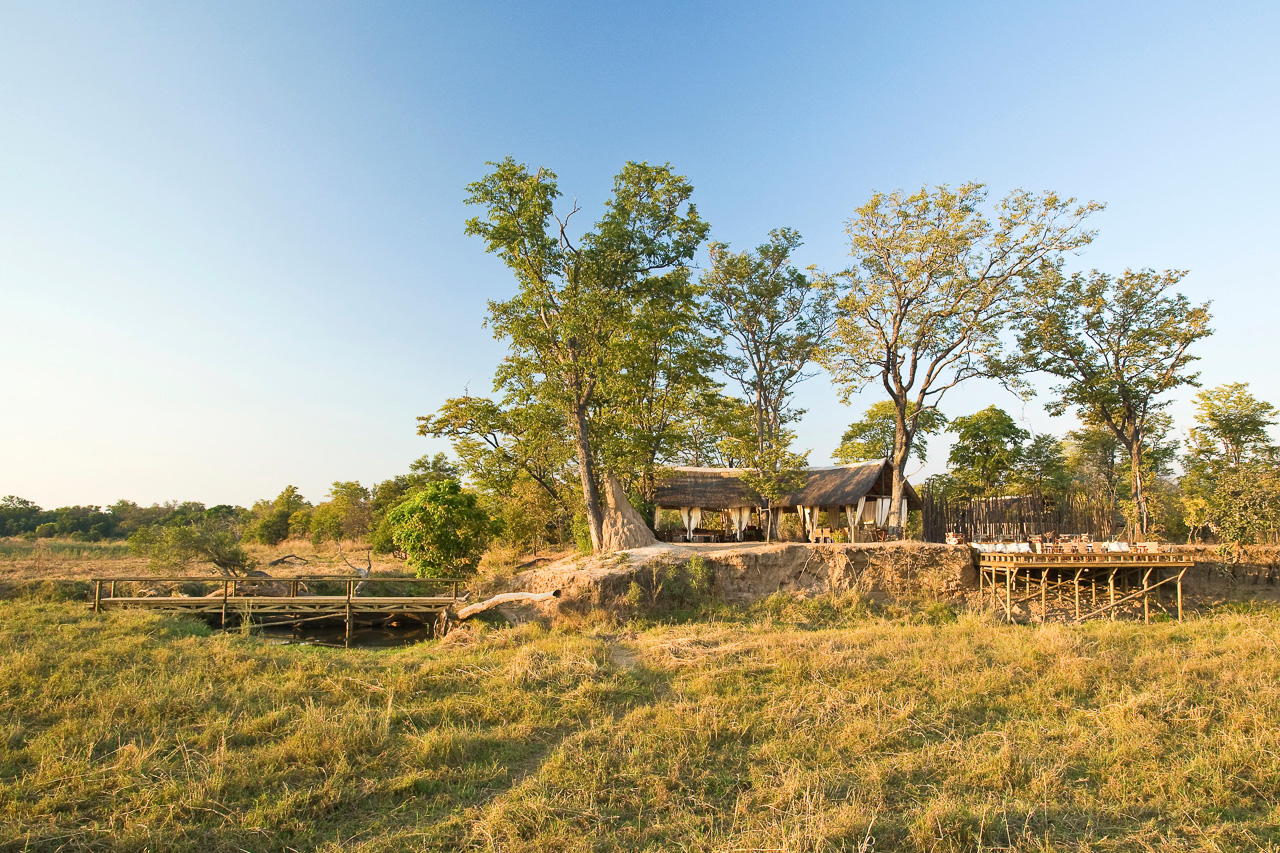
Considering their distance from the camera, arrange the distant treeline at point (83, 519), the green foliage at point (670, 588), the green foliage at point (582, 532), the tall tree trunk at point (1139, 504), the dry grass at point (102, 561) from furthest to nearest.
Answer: the distant treeline at point (83, 519) < the tall tree trunk at point (1139, 504) < the dry grass at point (102, 561) < the green foliage at point (582, 532) < the green foliage at point (670, 588)

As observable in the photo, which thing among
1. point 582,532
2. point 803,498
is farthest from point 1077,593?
point 582,532

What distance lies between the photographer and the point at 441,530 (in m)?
19.1

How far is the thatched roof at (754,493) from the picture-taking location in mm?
23484

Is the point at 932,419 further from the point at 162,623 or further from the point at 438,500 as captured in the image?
the point at 162,623

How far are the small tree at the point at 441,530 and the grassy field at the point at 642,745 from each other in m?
6.38

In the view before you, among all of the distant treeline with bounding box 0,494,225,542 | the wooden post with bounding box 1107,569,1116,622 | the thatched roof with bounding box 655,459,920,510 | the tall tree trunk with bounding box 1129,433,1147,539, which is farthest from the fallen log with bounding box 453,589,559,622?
the distant treeline with bounding box 0,494,225,542

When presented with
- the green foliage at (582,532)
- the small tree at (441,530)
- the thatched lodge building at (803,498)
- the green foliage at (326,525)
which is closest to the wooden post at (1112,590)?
the thatched lodge building at (803,498)

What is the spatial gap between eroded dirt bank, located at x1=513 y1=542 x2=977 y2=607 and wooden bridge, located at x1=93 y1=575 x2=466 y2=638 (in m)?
2.56

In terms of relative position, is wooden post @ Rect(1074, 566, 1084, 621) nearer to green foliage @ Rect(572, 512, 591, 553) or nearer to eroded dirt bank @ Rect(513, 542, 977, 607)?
eroded dirt bank @ Rect(513, 542, 977, 607)

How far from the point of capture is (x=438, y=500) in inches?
766

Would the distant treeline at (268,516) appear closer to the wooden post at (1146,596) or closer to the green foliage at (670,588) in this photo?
the green foliage at (670,588)

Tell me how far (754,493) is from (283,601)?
15316 millimetres

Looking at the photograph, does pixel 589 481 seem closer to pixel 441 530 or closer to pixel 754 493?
pixel 441 530

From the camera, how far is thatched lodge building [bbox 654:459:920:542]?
23.4 metres
